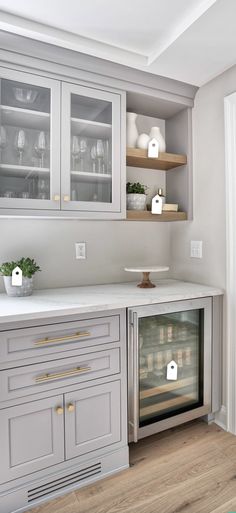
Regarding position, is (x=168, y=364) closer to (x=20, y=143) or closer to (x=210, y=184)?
(x=210, y=184)

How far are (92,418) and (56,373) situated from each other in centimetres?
32

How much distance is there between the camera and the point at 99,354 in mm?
1557

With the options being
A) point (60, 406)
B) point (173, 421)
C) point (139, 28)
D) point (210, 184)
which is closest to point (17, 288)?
point (60, 406)

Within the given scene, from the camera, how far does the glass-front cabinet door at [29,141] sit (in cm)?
163

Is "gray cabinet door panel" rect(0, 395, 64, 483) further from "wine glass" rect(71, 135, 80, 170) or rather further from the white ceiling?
the white ceiling

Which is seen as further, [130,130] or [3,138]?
[130,130]

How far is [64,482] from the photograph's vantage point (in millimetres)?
1478

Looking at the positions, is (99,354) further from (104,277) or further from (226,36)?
(226,36)

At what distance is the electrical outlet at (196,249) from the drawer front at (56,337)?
2.97ft

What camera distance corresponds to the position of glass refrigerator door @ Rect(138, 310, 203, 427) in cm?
180

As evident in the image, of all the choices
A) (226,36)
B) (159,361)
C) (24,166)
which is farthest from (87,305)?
(226,36)

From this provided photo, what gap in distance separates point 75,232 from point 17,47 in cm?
109

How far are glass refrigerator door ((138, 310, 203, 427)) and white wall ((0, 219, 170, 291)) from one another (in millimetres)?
577

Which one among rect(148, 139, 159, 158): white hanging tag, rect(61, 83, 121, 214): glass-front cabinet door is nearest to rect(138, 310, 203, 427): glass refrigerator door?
rect(61, 83, 121, 214): glass-front cabinet door
